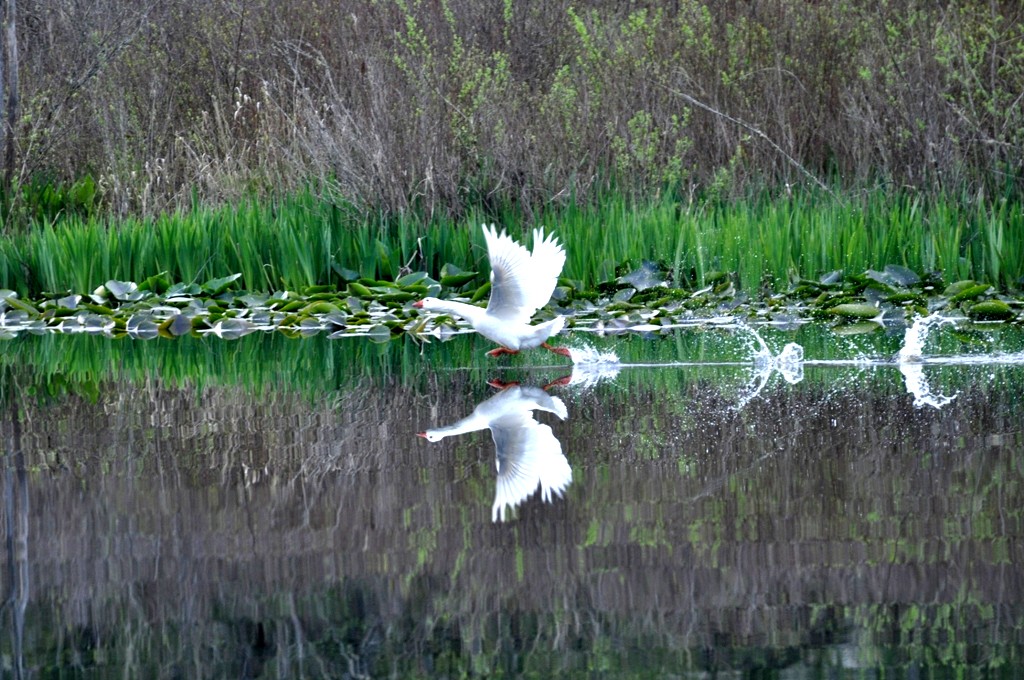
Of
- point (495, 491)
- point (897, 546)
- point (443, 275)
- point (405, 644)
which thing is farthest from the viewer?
point (443, 275)

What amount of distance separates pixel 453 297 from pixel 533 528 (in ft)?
20.3

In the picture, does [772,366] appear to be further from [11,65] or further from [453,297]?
[11,65]

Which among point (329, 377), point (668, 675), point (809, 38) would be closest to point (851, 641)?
point (668, 675)

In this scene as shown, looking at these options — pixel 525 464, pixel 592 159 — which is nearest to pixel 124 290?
pixel 592 159

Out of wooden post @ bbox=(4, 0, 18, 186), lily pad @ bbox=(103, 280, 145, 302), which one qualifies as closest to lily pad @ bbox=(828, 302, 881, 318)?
lily pad @ bbox=(103, 280, 145, 302)

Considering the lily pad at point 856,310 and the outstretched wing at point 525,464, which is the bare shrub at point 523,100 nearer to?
the lily pad at point 856,310

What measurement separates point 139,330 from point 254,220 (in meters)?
1.49

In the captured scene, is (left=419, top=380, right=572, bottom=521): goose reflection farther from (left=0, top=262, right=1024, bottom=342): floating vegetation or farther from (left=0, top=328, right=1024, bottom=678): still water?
(left=0, top=262, right=1024, bottom=342): floating vegetation

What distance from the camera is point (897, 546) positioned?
9.96 feet

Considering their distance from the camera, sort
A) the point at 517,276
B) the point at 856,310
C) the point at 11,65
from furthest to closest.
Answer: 1. the point at 11,65
2. the point at 856,310
3. the point at 517,276

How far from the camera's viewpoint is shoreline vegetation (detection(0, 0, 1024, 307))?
31.7 ft

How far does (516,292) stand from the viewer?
21.4 feet

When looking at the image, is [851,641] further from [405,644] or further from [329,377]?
[329,377]

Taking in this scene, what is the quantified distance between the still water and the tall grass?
127 inches
